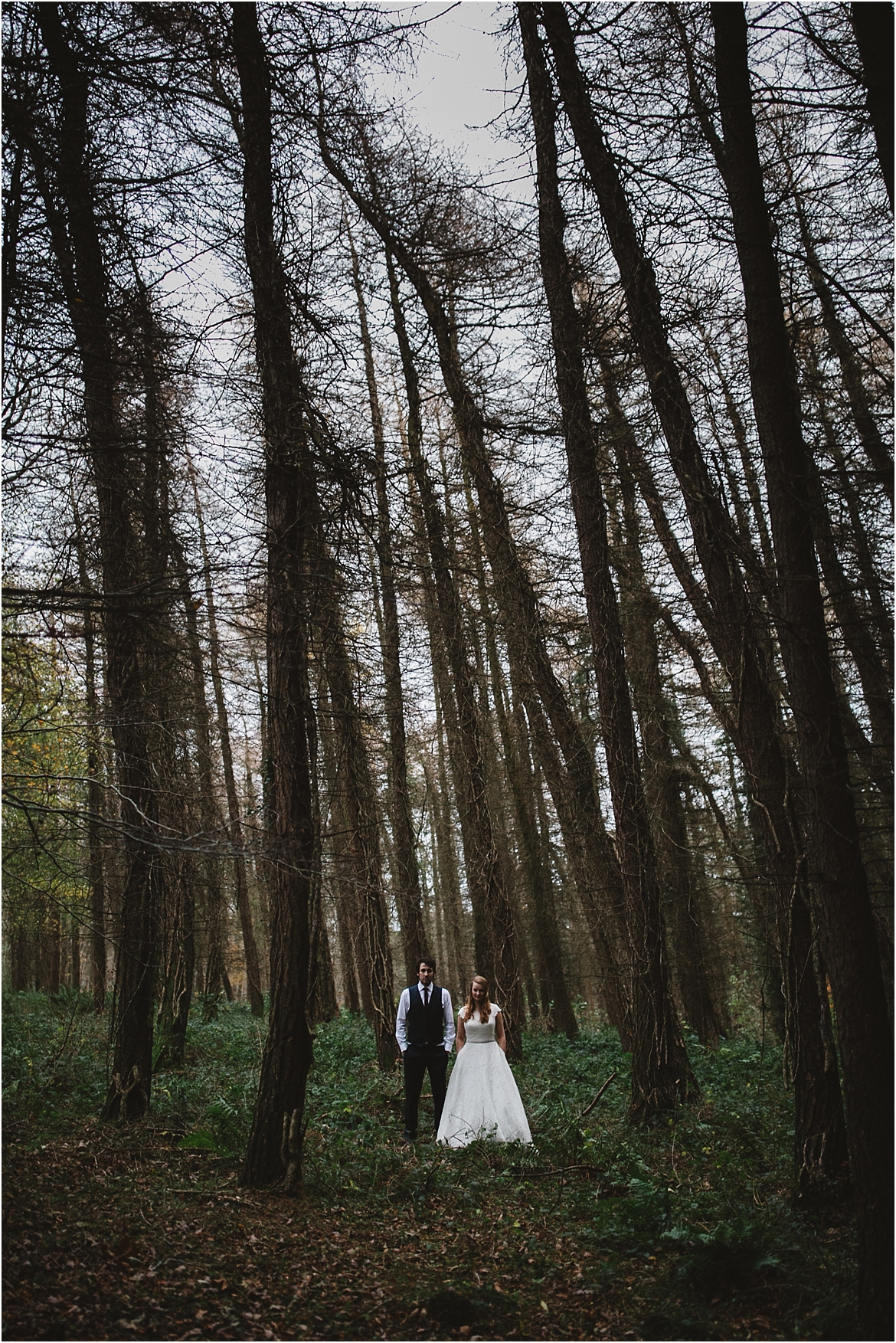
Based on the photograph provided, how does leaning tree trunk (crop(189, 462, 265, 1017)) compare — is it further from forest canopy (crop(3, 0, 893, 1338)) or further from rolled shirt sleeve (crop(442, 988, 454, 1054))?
rolled shirt sleeve (crop(442, 988, 454, 1054))

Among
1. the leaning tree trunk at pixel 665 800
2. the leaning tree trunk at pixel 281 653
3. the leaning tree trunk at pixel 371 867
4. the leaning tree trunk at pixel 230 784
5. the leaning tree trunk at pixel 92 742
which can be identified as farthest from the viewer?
the leaning tree trunk at pixel 665 800

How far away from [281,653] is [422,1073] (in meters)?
5.17

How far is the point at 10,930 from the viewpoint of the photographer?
20.7 meters

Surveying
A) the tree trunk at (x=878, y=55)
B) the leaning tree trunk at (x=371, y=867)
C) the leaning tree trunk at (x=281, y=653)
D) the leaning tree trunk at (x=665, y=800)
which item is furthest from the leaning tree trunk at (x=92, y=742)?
the leaning tree trunk at (x=665, y=800)

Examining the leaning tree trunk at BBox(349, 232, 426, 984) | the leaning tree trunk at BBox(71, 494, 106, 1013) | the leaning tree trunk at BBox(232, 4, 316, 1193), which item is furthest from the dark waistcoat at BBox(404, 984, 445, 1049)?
the leaning tree trunk at BBox(71, 494, 106, 1013)

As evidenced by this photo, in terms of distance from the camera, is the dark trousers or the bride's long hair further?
the bride's long hair

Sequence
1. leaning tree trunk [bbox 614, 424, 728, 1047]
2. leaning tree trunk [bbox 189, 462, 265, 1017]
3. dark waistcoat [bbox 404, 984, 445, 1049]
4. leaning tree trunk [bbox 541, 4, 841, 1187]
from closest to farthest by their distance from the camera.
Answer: leaning tree trunk [bbox 541, 4, 841, 1187], leaning tree trunk [bbox 189, 462, 265, 1017], dark waistcoat [bbox 404, 984, 445, 1049], leaning tree trunk [bbox 614, 424, 728, 1047]

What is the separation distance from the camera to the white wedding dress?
8781mm

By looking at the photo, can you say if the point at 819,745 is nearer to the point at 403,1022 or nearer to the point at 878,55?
the point at 878,55

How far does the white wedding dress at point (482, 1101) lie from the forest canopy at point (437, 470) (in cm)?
139

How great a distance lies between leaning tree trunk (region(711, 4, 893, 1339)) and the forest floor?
29.2 inches

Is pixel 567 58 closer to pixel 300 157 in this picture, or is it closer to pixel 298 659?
pixel 300 157

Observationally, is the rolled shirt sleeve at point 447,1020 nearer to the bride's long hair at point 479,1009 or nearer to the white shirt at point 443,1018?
the white shirt at point 443,1018

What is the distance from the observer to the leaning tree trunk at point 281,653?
6684mm
